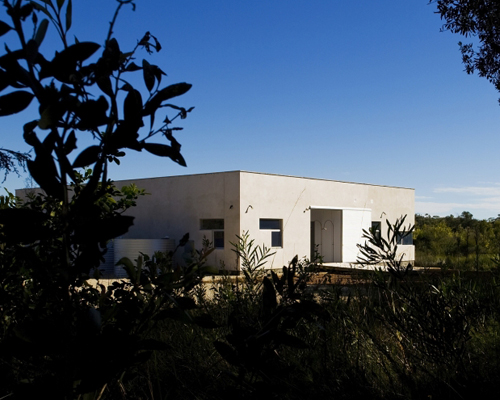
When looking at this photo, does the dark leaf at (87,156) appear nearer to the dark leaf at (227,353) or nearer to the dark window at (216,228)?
the dark leaf at (227,353)

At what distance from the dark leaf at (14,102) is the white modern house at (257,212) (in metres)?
15.5

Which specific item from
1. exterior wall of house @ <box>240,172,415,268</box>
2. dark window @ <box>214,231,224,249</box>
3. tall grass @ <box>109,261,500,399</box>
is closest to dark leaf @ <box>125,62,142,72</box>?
tall grass @ <box>109,261,500,399</box>

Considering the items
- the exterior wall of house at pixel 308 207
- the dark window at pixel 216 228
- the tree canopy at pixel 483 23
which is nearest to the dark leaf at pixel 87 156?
the tree canopy at pixel 483 23

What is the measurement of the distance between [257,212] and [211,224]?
1.82m

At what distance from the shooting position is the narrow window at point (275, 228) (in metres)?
18.8

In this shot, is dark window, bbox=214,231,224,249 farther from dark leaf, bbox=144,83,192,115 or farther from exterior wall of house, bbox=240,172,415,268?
dark leaf, bbox=144,83,192,115

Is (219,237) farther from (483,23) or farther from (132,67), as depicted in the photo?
(132,67)

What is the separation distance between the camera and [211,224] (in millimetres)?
18797

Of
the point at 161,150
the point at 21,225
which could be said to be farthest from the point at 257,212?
the point at 21,225

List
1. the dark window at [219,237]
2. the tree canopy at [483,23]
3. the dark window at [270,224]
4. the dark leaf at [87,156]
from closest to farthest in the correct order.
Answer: the dark leaf at [87,156] → the tree canopy at [483,23] → the dark window at [219,237] → the dark window at [270,224]

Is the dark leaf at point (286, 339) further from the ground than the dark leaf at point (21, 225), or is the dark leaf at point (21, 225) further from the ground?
the dark leaf at point (21, 225)

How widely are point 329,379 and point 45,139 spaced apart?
1.60 metres

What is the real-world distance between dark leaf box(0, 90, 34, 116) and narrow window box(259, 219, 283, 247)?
57.7 ft

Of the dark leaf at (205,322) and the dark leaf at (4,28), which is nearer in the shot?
the dark leaf at (4,28)
